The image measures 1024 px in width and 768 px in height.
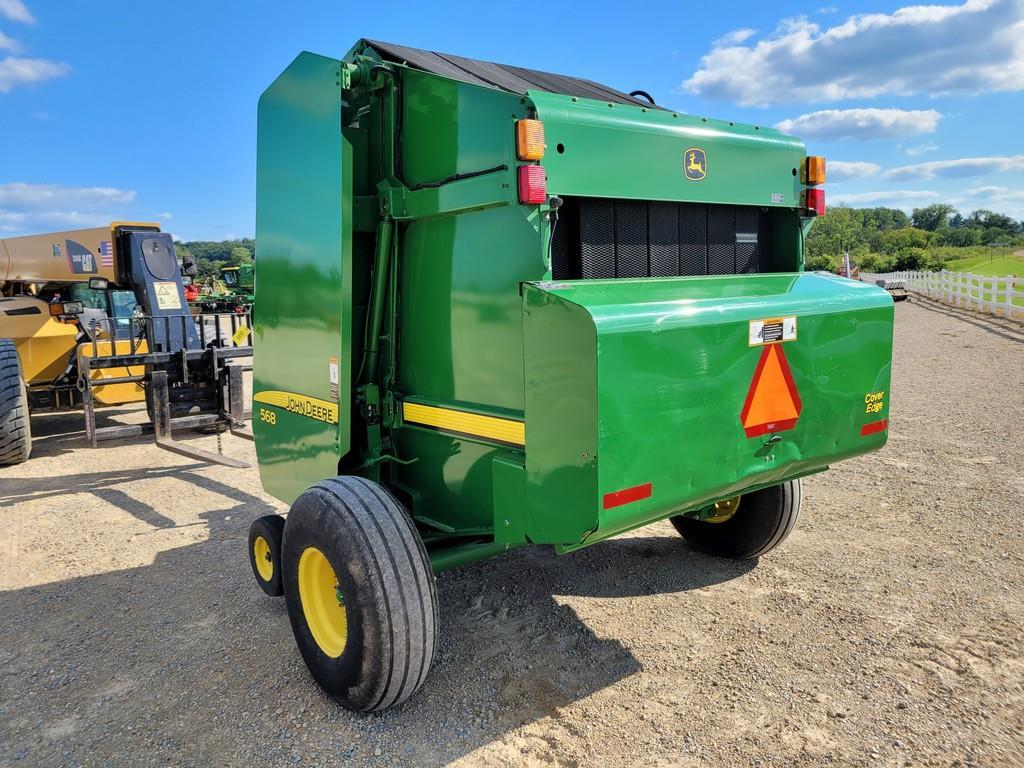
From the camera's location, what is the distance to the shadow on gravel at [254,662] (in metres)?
2.75

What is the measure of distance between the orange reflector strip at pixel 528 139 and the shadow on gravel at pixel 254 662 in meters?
2.13

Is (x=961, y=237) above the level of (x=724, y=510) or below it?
above

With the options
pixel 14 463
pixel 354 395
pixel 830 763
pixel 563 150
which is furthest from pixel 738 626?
pixel 14 463

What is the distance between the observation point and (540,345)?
2502 millimetres

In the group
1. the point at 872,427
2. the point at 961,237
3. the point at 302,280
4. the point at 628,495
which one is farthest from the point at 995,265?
the point at 628,495

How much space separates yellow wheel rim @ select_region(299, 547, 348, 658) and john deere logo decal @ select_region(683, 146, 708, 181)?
7.28ft

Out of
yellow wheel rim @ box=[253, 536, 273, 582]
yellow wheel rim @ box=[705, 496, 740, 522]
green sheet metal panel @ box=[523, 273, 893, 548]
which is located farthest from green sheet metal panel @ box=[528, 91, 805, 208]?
yellow wheel rim @ box=[253, 536, 273, 582]

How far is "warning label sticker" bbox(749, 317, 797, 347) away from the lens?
9.00 feet

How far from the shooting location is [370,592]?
2.62 metres

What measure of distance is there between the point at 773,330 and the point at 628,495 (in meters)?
0.91

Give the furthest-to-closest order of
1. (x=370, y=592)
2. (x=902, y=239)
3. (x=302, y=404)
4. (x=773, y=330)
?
(x=902, y=239) < (x=302, y=404) < (x=773, y=330) < (x=370, y=592)

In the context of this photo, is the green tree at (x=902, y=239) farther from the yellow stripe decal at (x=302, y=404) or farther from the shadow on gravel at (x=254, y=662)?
the yellow stripe decal at (x=302, y=404)

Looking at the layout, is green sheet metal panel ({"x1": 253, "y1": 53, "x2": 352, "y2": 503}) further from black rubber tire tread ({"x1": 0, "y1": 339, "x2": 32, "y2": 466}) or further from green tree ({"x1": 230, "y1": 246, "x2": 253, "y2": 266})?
green tree ({"x1": 230, "y1": 246, "x2": 253, "y2": 266})

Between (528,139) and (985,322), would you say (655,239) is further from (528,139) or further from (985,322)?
(985,322)
